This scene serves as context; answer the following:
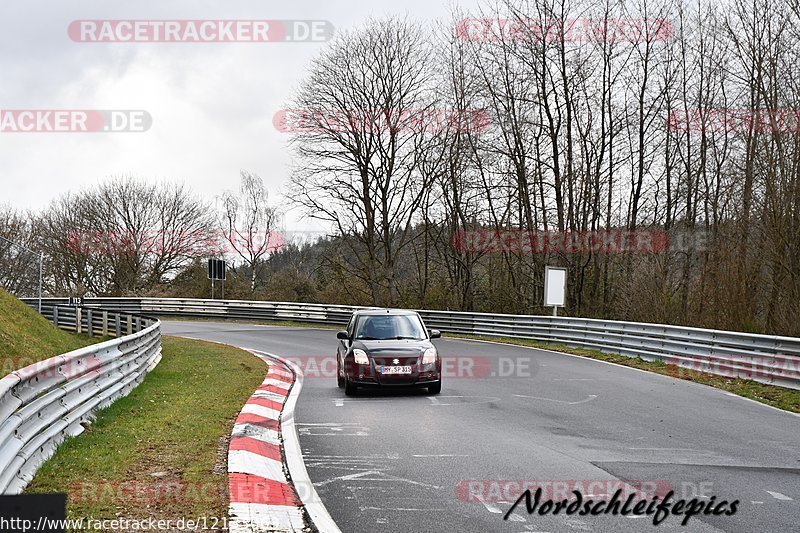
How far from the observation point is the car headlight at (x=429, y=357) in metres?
13.3

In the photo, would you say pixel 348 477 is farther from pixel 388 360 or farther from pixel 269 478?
pixel 388 360

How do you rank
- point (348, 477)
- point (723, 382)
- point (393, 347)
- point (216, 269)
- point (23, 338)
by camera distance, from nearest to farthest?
point (348, 477)
point (393, 347)
point (723, 382)
point (23, 338)
point (216, 269)

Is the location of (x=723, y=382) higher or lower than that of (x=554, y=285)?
lower

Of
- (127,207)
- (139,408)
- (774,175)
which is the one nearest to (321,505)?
(139,408)

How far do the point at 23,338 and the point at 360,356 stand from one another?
9.38 m

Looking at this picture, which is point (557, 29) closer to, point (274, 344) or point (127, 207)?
point (274, 344)

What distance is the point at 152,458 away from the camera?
7363 millimetres

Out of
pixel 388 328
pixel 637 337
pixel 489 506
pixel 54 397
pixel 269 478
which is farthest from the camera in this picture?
pixel 637 337

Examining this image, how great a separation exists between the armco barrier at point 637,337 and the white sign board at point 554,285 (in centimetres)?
124

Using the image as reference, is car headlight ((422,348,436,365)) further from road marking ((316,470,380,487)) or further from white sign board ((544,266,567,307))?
white sign board ((544,266,567,307))

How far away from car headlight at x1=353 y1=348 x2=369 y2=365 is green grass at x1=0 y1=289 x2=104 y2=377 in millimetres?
6070

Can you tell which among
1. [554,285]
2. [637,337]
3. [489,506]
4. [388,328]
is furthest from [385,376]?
[554,285]

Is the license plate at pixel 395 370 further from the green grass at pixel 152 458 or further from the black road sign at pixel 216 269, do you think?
the black road sign at pixel 216 269

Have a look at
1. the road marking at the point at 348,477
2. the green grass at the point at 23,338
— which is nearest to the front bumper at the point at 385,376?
the road marking at the point at 348,477
